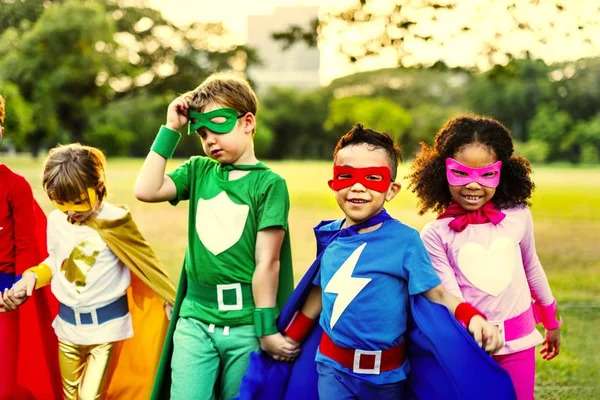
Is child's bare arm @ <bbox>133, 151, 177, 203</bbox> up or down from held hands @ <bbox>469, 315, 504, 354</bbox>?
up

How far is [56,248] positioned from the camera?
457cm

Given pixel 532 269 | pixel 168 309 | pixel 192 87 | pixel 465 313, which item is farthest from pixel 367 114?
pixel 465 313

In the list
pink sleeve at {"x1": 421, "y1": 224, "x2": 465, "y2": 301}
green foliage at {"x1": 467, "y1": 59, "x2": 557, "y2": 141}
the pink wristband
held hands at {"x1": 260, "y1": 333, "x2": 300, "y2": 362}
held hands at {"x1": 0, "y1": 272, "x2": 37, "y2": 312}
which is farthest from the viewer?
green foliage at {"x1": 467, "y1": 59, "x2": 557, "y2": 141}

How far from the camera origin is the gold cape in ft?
15.4

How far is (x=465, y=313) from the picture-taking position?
3.62 m

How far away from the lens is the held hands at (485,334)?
356 cm

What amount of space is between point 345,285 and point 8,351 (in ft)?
7.49

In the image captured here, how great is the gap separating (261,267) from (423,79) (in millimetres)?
92910

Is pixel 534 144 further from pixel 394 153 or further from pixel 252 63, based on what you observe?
pixel 394 153

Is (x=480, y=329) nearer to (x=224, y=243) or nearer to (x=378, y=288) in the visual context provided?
(x=378, y=288)

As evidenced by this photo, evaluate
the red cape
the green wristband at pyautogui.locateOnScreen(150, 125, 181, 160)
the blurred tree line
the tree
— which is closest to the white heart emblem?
the green wristband at pyautogui.locateOnScreen(150, 125, 181, 160)

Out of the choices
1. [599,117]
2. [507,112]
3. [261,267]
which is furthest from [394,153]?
[507,112]

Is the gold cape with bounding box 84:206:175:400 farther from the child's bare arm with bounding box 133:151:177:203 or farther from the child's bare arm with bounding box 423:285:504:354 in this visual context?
the child's bare arm with bounding box 423:285:504:354

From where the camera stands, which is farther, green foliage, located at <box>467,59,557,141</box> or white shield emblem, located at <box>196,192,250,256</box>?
green foliage, located at <box>467,59,557,141</box>
